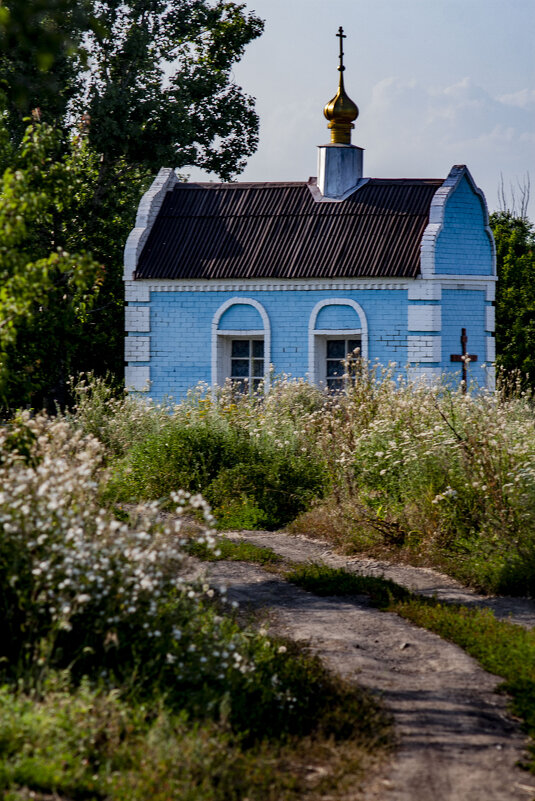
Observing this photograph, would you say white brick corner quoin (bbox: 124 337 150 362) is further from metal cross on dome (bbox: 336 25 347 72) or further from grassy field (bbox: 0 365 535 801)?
grassy field (bbox: 0 365 535 801)

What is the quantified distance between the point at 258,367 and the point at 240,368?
1.20 feet

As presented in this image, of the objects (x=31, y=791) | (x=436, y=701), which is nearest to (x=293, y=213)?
(x=436, y=701)

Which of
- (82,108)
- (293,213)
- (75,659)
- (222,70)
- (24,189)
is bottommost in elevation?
(75,659)

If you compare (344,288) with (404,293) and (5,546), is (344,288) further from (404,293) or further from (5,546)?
(5,546)

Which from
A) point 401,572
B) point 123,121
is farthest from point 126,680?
point 123,121

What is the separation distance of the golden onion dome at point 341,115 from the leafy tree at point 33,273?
1273 centimetres

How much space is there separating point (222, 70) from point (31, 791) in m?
25.1

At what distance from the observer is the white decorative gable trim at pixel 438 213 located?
17.4m

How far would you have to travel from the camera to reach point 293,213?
18875 mm

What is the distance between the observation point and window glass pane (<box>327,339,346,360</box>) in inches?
722

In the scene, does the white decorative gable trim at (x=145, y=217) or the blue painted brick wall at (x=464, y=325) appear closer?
the blue painted brick wall at (x=464, y=325)

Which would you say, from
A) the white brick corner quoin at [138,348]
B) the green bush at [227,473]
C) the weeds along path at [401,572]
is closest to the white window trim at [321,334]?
the white brick corner quoin at [138,348]

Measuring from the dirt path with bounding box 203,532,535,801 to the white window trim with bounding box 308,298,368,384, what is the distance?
9112 millimetres

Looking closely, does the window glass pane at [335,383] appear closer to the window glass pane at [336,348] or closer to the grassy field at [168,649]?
the window glass pane at [336,348]
